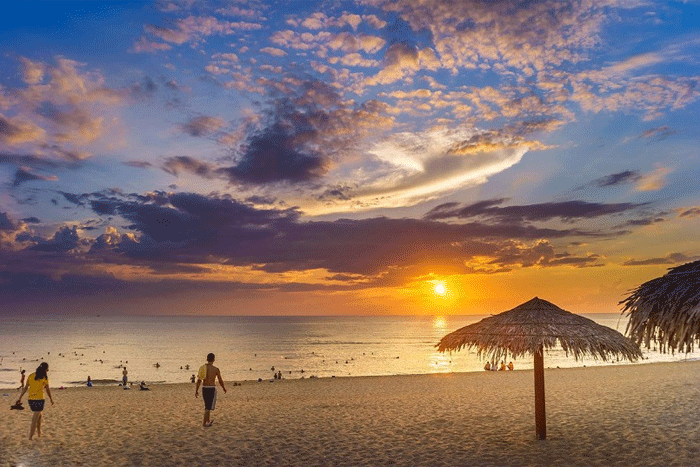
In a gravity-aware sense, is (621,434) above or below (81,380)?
above

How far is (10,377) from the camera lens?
5434cm

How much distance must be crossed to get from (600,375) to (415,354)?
54.8 metres

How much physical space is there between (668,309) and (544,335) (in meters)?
3.21

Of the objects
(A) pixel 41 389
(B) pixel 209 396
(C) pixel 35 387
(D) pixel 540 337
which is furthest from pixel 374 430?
(C) pixel 35 387

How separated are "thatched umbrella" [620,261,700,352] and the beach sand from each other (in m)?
3.36

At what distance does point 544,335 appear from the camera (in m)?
11.1

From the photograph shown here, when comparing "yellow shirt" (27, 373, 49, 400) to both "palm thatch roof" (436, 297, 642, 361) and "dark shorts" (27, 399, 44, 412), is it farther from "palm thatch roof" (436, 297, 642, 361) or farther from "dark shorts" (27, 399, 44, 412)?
"palm thatch roof" (436, 297, 642, 361)

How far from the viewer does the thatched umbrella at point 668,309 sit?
7.81 m

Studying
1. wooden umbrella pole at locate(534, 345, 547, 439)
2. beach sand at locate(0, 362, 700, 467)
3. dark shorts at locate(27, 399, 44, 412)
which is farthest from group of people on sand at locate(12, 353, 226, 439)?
wooden umbrella pole at locate(534, 345, 547, 439)

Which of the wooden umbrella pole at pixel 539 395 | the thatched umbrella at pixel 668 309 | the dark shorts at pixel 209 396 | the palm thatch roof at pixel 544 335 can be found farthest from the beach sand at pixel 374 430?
the thatched umbrella at pixel 668 309

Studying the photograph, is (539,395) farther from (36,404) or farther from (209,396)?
(36,404)

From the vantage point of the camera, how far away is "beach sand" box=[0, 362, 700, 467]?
35.9 ft

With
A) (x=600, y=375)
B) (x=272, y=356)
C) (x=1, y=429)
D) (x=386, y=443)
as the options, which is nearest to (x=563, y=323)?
(x=386, y=443)

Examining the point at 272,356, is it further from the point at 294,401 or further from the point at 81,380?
the point at 294,401
